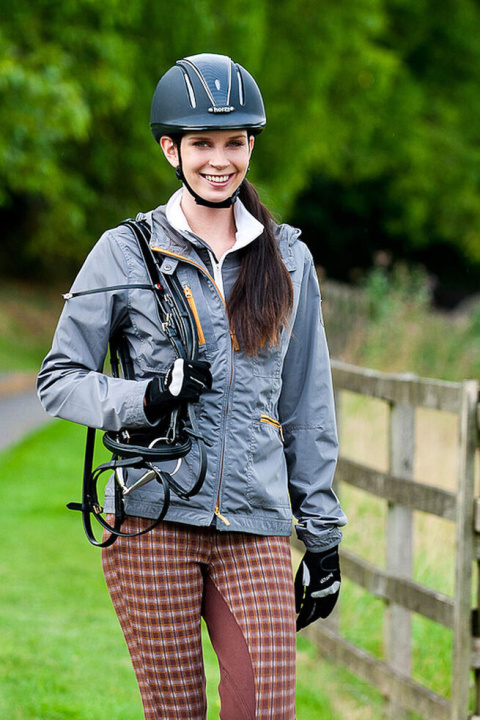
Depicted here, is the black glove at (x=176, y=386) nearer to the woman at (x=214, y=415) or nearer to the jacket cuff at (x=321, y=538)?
the woman at (x=214, y=415)

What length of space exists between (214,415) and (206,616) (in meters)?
0.51

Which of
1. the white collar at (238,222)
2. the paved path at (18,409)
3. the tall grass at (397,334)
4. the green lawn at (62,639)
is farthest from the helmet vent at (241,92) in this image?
the paved path at (18,409)

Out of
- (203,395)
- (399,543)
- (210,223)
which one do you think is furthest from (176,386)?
(399,543)

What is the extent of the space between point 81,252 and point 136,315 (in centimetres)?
2223

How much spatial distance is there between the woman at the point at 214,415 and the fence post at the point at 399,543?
195 centimetres

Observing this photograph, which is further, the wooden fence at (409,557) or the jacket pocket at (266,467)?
the wooden fence at (409,557)

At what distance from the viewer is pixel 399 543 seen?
4.92m

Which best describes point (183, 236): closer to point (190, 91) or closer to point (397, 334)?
point (190, 91)

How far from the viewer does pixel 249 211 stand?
3.04 m

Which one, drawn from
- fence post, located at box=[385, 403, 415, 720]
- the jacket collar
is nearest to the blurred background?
the jacket collar

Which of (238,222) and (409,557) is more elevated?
(238,222)

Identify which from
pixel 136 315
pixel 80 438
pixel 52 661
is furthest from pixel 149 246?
pixel 80 438

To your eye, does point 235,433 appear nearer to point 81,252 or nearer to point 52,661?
point 52,661

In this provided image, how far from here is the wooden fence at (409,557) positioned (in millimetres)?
4238
